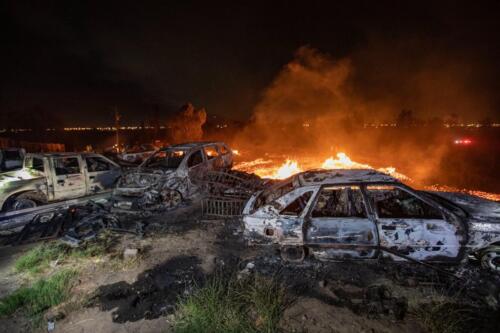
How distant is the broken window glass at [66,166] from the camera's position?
293 inches

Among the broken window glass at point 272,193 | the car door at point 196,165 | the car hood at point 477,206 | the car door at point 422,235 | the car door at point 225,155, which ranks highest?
the car door at point 225,155

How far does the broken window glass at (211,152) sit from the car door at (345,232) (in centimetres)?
534

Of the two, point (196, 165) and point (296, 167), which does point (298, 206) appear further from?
point (296, 167)

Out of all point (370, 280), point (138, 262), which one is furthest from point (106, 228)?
point (370, 280)

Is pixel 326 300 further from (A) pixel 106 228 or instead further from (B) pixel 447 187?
(B) pixel 447 187

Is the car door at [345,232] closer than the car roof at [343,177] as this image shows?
Yes

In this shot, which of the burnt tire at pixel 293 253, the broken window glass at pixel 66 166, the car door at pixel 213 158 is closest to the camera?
the burnt tire at pixel 293 253

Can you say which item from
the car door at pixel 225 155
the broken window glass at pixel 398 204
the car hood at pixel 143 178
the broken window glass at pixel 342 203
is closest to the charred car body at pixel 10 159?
the car hood at pixel 143 178

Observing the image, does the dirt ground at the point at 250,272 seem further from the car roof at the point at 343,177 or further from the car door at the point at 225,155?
the car door at the point at 225,155

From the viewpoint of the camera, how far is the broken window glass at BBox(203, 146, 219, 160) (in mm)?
8853

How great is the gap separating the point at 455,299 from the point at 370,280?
108cm

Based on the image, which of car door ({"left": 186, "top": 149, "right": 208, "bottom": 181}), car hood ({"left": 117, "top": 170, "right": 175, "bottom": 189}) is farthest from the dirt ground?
car door ({"left": 186, "top": 149, "right": 208, "bottom": 181})

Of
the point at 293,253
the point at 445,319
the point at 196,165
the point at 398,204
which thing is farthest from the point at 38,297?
the point at 398,204

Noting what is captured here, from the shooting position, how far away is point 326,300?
3.67 m
